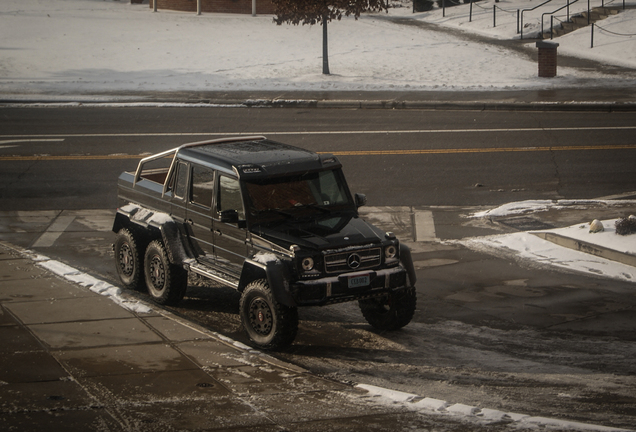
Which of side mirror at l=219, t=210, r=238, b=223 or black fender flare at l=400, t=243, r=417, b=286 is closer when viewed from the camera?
side mirror at l=219, t=210, r=238, b=223

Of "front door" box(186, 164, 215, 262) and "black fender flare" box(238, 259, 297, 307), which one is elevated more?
"front door" box(186, 164, 215, 262)

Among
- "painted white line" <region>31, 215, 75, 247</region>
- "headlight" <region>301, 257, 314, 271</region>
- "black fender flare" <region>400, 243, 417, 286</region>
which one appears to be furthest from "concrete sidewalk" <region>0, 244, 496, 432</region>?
"painted white line" <region>31, 215, 75, 247</region>

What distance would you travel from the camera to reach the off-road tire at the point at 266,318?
7.70 m

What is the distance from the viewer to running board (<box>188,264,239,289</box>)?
840cm

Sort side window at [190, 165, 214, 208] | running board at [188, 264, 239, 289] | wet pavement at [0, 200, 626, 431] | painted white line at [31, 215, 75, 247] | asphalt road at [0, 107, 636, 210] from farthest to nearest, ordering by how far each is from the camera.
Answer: asphalt road at [0, 107, 636, 210] → painted white line at [31, 215, 75, 247] → side window at [190, 165, 214, 208] → running board at [188, 264, 239, 289] → wet pavement at [0, 200, 626, 431]

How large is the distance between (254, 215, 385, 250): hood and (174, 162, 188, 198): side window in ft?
4.62

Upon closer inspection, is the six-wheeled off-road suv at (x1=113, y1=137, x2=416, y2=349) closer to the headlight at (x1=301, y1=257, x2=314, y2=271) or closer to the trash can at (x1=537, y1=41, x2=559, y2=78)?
the headlight at (x1=301, y1=257, x2=314, y2=271)

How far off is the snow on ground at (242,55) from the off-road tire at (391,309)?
19.2m

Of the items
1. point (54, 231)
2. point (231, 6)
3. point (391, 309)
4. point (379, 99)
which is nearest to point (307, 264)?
point (391, 309)

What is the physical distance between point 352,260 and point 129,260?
3.30 metres

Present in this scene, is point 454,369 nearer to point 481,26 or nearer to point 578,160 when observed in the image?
point 578,160

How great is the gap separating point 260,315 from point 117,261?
283 centimetres

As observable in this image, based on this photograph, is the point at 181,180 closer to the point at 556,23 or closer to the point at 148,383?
the point at 148,383

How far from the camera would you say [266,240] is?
7.95 meters
